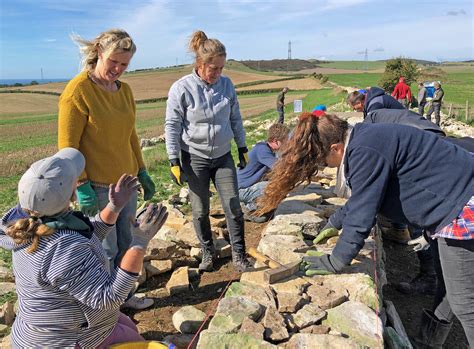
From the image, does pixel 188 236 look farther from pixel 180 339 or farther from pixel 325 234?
pixel 180 339

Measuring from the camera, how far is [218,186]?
366 cm

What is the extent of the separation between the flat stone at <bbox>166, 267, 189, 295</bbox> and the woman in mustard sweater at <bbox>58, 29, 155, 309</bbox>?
0.63 meters

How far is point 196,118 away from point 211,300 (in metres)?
1.48

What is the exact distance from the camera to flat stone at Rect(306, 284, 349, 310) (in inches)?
105

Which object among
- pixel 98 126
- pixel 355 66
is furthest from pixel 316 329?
pixel 355 66

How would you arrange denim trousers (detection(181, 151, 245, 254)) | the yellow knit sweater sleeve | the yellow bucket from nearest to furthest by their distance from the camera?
the yellow bucket → the yellow knit sweater sleeve → denim trousers (detection(181, 151, 245, 254))

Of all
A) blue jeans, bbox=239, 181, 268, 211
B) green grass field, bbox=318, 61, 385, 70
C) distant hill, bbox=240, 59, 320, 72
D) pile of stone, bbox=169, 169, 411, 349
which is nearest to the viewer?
pile of stone, bbox=169, 169, 411, 349

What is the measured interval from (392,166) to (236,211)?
1.75 m

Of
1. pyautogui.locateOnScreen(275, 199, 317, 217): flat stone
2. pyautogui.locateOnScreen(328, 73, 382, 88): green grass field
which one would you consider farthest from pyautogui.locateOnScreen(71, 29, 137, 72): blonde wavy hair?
pyautogui.locateOnScreen(328, 73, 382, 88): green grass field

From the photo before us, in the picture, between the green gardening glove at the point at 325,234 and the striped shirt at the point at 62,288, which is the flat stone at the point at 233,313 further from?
the green gardening glove at the point at 325,234

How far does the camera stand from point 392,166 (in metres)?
2.09

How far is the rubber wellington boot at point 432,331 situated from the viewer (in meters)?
2.79

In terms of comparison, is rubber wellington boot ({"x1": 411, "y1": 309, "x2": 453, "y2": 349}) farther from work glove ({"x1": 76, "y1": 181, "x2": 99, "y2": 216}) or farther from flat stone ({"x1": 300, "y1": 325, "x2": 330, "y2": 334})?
work glove ({"x1": 76, "y1": 181, "x2": 99, "y2": 216})

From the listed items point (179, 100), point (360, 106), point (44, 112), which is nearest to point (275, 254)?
point (179, 100)
